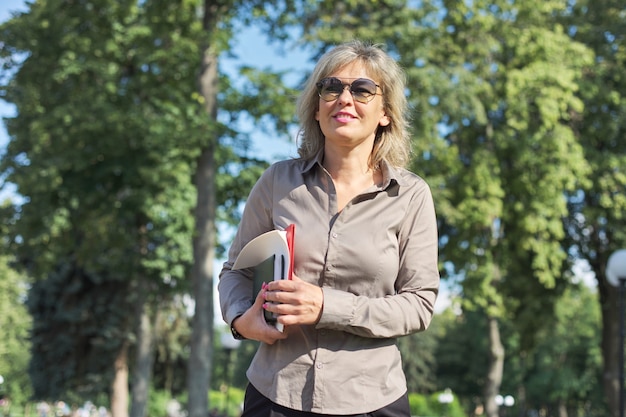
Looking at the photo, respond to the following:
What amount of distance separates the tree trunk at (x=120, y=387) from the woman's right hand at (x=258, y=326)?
28240mm

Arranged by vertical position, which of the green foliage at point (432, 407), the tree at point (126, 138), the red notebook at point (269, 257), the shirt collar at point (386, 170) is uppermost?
the tree at point (126, 138)

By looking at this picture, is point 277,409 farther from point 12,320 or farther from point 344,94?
point 12,320

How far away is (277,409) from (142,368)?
851 inches

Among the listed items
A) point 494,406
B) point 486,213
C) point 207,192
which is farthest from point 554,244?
point 207,192

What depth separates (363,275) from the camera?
2289 mm

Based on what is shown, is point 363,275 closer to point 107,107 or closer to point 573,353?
point 107,107

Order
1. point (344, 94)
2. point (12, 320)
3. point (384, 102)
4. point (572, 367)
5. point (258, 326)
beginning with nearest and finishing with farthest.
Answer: point (258, 326) → point (344, 94) → point (384, 102) → point (12, 320) → point (572, 367)

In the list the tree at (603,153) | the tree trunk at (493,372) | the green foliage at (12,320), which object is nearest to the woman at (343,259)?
the tree at (603,153)

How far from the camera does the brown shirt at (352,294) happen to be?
223 centimetres

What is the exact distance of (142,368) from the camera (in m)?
23.0

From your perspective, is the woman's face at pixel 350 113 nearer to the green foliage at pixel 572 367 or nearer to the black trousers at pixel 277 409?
the black trousers at pixel 277 409

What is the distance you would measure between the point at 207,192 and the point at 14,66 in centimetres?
605

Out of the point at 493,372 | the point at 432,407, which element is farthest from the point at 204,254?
the point at 432,407

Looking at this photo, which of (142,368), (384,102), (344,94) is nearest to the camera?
(344,94)
